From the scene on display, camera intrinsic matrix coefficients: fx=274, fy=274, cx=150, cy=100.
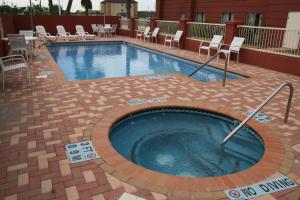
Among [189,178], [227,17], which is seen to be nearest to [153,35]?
[227,17]

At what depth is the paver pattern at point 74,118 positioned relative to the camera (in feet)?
8.73

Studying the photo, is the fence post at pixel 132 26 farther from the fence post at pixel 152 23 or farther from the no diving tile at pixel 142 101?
the no diving tile at pixel 142 101

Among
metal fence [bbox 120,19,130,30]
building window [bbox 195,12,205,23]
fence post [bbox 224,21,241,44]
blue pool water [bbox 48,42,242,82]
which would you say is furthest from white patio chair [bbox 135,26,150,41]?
fence post [bbox 224,21,241,44]

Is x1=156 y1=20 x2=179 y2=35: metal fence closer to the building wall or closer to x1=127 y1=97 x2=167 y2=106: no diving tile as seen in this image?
the building wall

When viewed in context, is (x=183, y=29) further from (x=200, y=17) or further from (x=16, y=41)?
(x=16, y=41)

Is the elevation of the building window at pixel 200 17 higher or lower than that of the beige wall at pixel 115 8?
lower

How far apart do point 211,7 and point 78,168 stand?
17.2 metres

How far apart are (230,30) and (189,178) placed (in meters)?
8.35

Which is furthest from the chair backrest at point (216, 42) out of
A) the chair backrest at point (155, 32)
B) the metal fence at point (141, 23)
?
the metal fence at point (141, 23)

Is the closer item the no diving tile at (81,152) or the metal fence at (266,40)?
the no diving tile at (81,152)

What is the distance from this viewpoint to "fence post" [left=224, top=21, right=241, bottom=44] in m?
9.91

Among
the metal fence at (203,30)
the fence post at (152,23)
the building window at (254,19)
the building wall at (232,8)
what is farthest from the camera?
the fence post at (152,23)

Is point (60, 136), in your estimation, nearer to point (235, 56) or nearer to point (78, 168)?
point (78, 168)

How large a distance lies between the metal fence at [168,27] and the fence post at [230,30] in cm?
387
